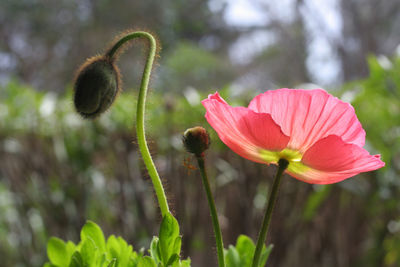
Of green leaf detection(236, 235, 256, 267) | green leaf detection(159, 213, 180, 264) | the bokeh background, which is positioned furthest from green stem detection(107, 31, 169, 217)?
the bokeh background

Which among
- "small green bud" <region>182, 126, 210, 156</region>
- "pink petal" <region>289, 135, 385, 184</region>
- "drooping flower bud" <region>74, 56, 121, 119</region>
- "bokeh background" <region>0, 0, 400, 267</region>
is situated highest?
"drooping flower bud" <region>74, 56, 121, 119</region>

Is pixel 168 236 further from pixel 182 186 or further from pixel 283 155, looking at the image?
pixel 182 186

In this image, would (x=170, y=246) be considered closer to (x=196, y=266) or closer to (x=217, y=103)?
(x=217, y=103)

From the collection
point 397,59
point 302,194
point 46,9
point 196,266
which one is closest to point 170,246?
point 302,194

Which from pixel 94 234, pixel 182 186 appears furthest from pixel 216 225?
pixel 182 186

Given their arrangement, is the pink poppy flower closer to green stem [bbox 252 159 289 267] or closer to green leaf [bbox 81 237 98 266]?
green stem [bbox 252 159 289 267]

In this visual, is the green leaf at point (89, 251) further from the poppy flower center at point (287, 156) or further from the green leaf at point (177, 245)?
the poppy flower center at point (287, 156)
